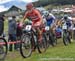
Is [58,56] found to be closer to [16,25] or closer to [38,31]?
[38,31]

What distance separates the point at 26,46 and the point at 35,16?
187 cm

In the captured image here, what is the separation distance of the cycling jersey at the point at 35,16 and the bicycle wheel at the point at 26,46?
1252 millimetres

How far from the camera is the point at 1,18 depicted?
1593 cm

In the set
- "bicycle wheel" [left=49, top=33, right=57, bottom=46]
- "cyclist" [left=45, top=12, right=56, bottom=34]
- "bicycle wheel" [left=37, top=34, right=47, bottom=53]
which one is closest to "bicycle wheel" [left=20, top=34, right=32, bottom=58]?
"bicycle wheel" [left=37, top=34, right=47, bottom=53]

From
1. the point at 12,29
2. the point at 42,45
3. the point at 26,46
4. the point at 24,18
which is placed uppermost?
the point at 24,18

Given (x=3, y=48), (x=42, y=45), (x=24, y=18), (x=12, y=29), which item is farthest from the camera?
(x=12, y=29)

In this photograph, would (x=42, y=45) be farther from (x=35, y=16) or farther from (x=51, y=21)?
(x=51, y=21)

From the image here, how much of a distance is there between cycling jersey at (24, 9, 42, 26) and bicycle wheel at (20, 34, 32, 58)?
4.11 ft

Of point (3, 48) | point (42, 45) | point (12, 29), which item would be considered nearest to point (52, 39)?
point (12, 29)

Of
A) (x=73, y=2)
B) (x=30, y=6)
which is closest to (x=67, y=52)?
(x=30, y=6)

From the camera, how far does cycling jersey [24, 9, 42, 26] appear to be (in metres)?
15.5

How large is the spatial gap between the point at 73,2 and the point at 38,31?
28166 mm

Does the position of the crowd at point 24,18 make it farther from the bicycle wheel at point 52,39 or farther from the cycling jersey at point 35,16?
the bicycle wheel at point 52,39

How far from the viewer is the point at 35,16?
15789mm
